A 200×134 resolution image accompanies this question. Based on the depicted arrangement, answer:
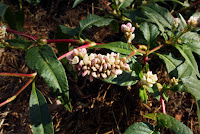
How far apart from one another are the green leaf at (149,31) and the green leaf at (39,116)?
1268mm

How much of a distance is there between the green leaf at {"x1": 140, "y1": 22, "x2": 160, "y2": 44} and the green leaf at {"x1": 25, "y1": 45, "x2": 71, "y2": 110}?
982 millimetres

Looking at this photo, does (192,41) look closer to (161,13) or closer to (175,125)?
(161,13)

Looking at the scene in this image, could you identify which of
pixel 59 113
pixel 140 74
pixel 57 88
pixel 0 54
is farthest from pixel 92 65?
pixel 0 54

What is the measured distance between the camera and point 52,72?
1.59m

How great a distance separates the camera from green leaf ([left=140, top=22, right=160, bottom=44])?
1963mm

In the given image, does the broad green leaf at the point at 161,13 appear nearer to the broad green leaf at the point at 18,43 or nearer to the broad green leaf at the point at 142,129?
the broad green leaf at the point at 142,129

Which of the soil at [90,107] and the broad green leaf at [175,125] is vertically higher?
the broad green leaf at [175,125]

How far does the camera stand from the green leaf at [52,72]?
156 centimetres

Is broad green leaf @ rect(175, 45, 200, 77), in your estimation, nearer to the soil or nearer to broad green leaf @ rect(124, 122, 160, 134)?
the soil

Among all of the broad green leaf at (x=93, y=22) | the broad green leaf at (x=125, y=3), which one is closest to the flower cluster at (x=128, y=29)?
the broad green leaf at (x=93, y=22)

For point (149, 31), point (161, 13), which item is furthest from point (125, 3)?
point (149, 31)

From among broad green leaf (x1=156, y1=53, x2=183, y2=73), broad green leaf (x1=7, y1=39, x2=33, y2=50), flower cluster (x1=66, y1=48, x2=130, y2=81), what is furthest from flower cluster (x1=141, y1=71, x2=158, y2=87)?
broad green leaf (x1=7, y1=39, x2=33, y2=50)

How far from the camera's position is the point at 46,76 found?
1560mm

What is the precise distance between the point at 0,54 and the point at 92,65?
73.7 inches
